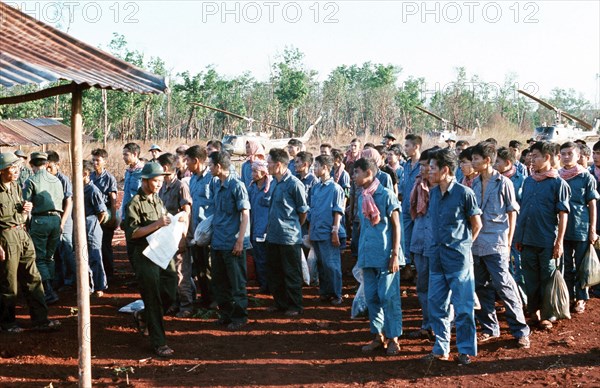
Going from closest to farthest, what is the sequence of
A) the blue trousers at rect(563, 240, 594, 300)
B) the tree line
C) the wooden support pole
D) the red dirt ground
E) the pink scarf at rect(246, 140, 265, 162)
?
the wooden support pole < the red dirt ground < the blue trousers at rect(563, 240, 594, 300) < the pink scarf at rect(246, 140, 265, 162) < the tree line

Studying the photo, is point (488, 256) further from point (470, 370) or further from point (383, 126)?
point (383, 126)

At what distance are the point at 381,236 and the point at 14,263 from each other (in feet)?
12.2

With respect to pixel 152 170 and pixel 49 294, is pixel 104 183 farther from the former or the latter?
pixel 152 170

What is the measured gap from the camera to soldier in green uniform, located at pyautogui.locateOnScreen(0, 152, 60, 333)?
630cm

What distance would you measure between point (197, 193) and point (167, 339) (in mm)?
2077

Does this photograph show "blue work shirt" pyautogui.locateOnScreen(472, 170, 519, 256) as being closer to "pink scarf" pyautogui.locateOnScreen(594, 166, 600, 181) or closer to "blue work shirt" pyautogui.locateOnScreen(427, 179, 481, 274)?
"blue work shirt" pyautogui.locateOnScreen(427, 179, 481, 274)

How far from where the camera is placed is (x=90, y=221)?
26.4ft

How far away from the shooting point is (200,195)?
309 inches

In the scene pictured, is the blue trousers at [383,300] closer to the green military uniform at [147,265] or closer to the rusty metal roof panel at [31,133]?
the green military uniform at [147,265]

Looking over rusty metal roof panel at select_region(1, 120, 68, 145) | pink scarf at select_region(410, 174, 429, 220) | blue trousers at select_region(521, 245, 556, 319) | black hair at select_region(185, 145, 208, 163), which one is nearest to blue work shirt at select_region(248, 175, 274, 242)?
black hair at select_region(185, 145, 208, 163)

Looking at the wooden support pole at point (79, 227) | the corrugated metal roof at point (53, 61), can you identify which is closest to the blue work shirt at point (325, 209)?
the corrugated metal roof at point (53, 61)

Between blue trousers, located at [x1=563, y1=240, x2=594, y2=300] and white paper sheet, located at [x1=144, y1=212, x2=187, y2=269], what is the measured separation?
4410 mm

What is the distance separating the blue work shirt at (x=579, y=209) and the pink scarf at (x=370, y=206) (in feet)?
8.65

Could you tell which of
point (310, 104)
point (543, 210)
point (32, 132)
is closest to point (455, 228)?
point (543, 210)
